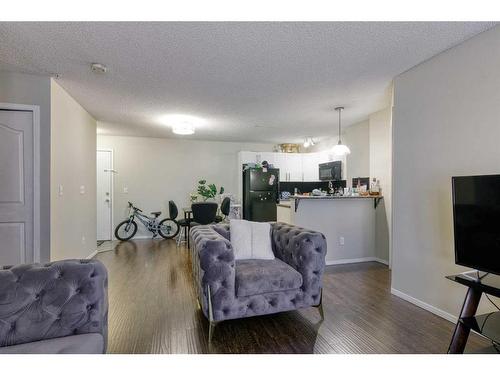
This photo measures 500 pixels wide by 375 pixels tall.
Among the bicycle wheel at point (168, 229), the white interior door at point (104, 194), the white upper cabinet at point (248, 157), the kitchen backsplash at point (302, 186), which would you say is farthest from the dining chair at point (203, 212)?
the white interior door at point (104, 194)

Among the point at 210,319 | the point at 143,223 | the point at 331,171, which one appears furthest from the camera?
the point at 143,223

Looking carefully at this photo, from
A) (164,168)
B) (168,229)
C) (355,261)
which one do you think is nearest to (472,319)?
(355,261)

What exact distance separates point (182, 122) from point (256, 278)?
3.28 meters

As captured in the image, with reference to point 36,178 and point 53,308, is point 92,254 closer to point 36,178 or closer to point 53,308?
point 36,178

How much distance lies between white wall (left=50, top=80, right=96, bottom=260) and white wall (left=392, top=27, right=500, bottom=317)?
12.6ft

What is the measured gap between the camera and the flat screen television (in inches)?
62.9

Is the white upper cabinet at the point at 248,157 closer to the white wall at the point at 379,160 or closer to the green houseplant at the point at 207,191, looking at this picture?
the green houseplant at the point at 207,191

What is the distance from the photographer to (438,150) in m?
2.36

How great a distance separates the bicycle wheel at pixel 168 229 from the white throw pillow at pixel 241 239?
12.0ft

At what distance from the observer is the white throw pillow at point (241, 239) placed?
2.45 metres

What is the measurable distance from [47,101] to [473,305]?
4180 mm

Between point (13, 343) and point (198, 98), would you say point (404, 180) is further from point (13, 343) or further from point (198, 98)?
point (13, 343)

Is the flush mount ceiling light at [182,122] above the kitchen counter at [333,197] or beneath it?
above
